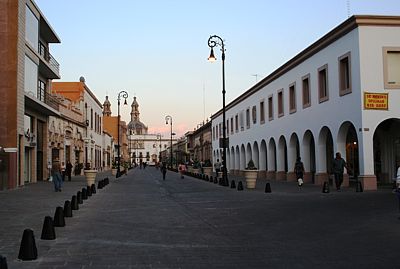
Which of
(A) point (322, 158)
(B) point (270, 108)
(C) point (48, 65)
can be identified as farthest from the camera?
(B) point (270, 108)

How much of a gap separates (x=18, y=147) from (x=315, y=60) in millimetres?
→ 17773

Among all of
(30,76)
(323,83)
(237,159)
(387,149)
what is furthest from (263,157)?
(30,76)

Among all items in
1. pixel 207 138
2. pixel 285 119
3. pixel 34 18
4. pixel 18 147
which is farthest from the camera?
pixel 207 138

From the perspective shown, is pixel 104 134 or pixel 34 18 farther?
pixel 104 134

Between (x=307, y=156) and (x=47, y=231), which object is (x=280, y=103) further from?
(x=47, y=231)

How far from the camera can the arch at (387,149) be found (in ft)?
92.9

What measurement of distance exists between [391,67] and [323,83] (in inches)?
202

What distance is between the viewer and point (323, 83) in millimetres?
29344

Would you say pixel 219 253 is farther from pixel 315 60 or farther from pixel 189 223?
pixel 315 60

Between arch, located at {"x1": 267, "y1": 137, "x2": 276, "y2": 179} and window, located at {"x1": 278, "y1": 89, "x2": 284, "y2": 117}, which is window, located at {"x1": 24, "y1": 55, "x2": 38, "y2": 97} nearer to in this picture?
window, located at {"x1": 278, "y1": 89, "x2": 284, "y2": 117}

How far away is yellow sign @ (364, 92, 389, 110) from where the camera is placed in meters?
24.0

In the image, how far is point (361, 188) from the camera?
23172 millimetres

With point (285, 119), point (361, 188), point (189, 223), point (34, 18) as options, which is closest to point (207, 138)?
point (285, 119)

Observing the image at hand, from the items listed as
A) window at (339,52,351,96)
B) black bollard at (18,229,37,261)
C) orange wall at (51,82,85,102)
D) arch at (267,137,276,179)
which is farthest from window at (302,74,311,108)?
orange wall at (51,82,85,102)
